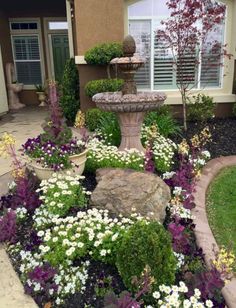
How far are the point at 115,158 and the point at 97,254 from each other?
6.64ft

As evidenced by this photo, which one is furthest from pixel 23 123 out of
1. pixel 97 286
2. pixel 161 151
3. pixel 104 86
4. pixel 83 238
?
pixel 97 286

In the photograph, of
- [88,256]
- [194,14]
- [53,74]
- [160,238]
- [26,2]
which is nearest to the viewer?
[160,238]

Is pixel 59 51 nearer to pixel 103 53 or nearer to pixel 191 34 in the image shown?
pixel 103 53

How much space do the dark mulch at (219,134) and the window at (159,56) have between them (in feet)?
3.57

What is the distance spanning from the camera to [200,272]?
2777mm

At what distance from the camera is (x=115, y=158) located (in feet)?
15.9

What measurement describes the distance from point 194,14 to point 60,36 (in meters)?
6.46

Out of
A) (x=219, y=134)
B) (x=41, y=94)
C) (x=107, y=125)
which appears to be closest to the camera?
(x=107, y=125)

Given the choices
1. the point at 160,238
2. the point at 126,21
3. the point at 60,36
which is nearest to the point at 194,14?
the point at 126,21

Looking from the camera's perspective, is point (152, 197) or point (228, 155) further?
point (228, 155)

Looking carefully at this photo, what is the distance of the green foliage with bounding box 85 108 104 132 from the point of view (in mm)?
7281

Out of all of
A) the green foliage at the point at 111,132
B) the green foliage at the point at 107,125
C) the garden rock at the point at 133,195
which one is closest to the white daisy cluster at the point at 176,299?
the garden rock at the point at 133,195

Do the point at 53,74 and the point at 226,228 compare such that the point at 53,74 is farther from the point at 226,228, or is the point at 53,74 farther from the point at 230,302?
the point at 230,302

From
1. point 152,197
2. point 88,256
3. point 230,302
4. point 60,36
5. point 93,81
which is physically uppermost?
point 60,36
